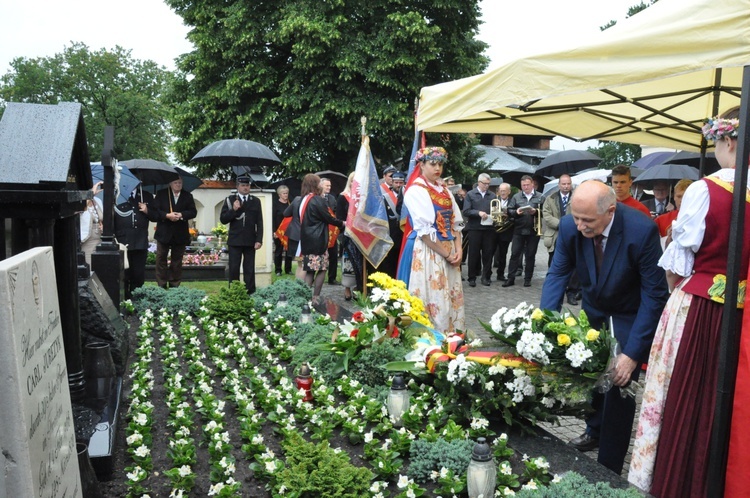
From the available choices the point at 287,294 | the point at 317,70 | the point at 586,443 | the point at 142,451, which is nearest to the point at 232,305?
the point at 287,294

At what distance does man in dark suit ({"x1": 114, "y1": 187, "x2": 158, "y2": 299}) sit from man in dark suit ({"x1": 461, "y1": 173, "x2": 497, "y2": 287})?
5920 millimetres

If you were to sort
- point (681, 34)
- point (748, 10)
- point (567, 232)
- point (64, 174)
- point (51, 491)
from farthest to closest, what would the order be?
point (567, 232)
point (64, 174)
point (681, 34)
point (748, 10)
point (51, 491)

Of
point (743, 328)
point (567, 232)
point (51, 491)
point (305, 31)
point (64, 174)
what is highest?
point (305, 31)

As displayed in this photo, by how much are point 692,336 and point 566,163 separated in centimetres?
1118

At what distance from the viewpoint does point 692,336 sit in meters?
3.57

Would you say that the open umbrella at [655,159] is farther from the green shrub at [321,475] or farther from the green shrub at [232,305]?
the green shrub at [321,475]

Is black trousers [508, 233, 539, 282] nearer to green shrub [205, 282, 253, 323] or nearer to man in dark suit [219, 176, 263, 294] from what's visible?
man in dark suit [219, 176, 263, 294]

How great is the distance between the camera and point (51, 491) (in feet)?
7.34

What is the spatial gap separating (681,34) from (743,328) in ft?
4.53

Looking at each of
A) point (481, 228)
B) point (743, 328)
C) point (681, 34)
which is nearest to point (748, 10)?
point (681, 34)

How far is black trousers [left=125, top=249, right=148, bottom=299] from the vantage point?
1061cm

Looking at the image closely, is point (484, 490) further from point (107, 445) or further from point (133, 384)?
point (133, 384)

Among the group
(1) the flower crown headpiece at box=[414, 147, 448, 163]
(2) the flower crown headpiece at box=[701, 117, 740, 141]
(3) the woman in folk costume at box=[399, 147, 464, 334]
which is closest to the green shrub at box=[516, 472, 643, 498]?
(2) the flower crown headpiece at box=[701, 117, 740, 141]

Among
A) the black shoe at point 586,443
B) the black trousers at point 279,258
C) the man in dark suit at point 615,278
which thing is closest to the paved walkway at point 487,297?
the black trousers at point 279,258
